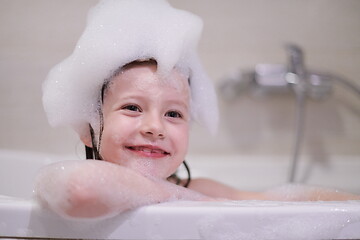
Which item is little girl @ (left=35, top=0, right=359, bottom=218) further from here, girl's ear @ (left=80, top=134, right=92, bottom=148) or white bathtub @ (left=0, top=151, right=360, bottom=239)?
white bathtub @ (left=0, top=151, right=360, bottom=239)

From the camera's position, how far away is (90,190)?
49 centimetres

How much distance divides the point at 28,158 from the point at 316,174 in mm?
1086

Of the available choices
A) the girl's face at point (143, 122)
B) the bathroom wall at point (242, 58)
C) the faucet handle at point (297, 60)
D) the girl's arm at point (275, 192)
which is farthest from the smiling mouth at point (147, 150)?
the faucet handle at point (297, 60)

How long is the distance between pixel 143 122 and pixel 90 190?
0.26 meters

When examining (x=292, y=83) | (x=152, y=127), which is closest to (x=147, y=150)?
(x=152, y=127)

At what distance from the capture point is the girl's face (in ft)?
2.38

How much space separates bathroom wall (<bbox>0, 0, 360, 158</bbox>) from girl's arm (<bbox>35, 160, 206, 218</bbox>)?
838mm

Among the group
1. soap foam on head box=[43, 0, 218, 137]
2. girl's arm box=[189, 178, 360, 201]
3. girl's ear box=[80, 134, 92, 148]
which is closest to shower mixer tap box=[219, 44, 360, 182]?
girl's arm box=[189, 178, 360, 201]

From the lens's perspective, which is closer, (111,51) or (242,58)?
(111,51)

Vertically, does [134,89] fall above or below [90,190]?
above

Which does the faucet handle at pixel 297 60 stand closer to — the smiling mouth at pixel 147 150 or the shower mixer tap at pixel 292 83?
the shower mixer tap at pixel 292 83

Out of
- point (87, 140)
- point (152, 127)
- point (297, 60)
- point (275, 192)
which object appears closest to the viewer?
point (152, 127)

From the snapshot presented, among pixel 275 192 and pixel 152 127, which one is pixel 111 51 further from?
pixel 275 192

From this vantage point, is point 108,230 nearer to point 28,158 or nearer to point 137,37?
point 137,37
